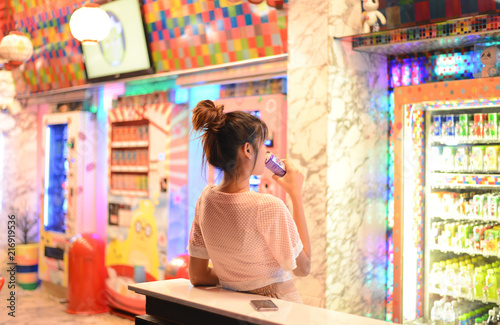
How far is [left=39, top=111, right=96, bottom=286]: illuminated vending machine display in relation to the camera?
6.36 metres

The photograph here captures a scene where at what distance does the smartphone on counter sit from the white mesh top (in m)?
0.14

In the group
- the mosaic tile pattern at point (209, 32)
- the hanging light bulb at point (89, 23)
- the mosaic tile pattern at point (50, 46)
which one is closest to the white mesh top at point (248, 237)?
the mosaic tile pattern at point (209, 32)

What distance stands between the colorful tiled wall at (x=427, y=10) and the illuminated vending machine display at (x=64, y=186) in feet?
12.9

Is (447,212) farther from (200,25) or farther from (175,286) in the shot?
(200,25)

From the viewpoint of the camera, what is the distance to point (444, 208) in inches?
153

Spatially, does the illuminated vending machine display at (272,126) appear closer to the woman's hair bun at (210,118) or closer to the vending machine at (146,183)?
the vending machine at (146,183)

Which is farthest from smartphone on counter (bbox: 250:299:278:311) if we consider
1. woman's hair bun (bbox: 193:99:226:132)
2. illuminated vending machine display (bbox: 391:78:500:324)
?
illuminated vending machine display (bbox: 391:78:500:324)

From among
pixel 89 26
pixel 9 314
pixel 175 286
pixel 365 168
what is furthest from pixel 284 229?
pixel 9 314

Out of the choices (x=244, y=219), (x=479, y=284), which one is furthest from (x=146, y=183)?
(x=244, y=219)

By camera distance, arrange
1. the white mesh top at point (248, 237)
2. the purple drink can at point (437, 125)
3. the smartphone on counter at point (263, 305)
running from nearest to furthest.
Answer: the smartphone on counter at point (263, 305)
the white mesh top at point (248, 237)
the purple drink can at point (437, 125)

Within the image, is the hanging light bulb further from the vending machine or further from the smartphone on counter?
the smartphone on counter

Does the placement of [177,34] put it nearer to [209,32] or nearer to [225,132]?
[209,32]

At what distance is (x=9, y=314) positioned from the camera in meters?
5.72

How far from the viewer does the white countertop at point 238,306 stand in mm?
1964
